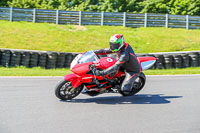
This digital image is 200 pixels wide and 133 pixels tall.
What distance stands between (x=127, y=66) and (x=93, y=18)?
17.8 m

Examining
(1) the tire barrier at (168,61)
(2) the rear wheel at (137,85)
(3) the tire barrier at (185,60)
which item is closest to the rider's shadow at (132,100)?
(2) the rear wheel at (137,85)

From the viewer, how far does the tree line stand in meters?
33.5

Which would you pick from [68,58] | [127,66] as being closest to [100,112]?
[127,66]

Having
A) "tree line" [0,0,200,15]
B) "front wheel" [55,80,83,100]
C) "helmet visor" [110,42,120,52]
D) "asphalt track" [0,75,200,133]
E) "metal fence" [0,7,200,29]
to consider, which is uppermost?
"tree line" [0,0,200,15]

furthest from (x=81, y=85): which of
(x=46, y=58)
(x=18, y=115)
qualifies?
(x=46, y=58)

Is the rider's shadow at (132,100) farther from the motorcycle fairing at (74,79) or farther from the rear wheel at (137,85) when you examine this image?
the motorcycle fairing at (74,79)

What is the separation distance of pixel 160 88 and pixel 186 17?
59.3 feet

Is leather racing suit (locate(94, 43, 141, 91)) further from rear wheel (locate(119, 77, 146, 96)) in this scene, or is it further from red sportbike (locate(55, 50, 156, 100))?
rear wheel (locate(119, 77, 146, 96))

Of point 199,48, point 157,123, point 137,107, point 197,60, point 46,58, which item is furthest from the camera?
point 199,48

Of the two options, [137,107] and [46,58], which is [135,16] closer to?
[46,58]

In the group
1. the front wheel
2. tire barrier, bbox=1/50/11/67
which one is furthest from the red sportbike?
tire barrier, bbox=1/50/11/67

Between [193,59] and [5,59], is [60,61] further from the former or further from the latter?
[193,59]

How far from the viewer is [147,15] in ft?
80.4

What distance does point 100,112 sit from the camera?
5.94 m
